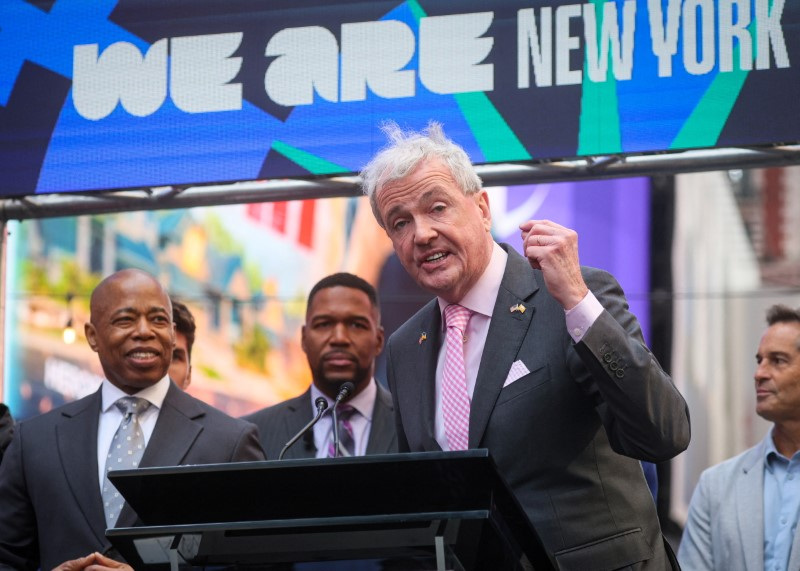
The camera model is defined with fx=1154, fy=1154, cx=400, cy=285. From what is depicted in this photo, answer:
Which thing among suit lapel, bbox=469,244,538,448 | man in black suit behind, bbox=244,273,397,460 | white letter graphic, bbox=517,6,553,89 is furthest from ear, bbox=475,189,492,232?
man in black suit behind, bbox=244,273,397,460

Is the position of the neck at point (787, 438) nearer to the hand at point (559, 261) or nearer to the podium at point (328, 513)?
the hand at point (559, 261)

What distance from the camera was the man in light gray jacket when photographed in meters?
4.59

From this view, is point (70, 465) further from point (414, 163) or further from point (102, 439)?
point (414, 163)

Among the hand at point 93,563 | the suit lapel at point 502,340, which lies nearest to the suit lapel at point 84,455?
the hand at point 93,563

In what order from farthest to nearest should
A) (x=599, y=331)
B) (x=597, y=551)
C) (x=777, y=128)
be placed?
(x=777, y=128) → (x=597, y=551) → (x=599, y=331)

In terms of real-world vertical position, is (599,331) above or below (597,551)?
above

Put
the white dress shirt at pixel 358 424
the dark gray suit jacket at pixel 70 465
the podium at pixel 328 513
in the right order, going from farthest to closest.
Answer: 1. the white dress shirt at pixel 358 424
2. the dark gray suit jacket at pixel 70 465
3. the podium at pixel 328 513

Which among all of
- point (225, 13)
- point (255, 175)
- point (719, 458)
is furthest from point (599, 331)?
point (719, 458)

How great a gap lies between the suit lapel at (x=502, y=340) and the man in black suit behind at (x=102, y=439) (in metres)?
1.22

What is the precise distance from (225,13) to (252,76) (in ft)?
0.93

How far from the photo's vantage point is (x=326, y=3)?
14.4ft

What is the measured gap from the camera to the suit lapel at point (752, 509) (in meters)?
4.58

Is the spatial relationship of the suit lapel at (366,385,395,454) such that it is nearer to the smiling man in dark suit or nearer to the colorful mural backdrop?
the smiling man in dark suit

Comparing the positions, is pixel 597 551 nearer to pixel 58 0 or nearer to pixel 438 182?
pixel 438 182
